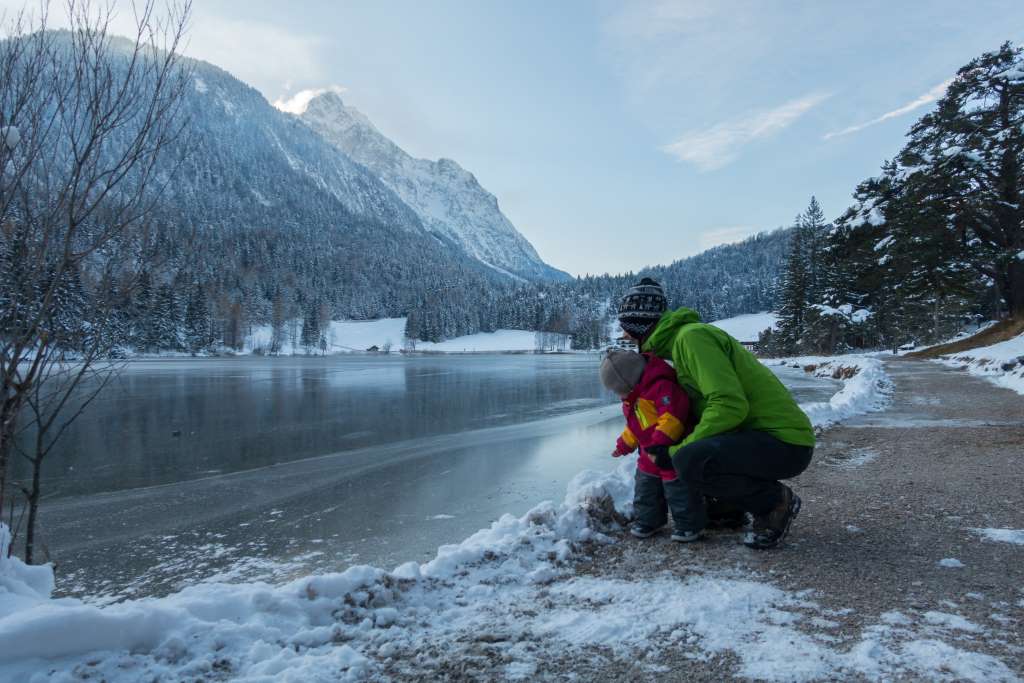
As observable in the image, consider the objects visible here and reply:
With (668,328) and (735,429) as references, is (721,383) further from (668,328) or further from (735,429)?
(668,328)

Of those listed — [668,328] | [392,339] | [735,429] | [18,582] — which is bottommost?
[18,582]

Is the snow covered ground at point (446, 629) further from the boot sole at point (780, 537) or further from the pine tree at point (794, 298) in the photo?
the pine tree at point (794, 298)

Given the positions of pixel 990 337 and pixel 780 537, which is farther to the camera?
pixel 990 337

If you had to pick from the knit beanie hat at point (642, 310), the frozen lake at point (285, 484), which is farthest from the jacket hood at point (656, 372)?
the frozen lake at point (285, 484)

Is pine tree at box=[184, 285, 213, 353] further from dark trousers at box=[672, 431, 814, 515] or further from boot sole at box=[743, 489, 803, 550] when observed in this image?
boot sole at box=[743, 489, 803, 550]

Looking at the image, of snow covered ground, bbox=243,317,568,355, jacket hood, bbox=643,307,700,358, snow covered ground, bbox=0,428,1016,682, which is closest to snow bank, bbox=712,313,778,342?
snow covered ground, bbox=243,317,568,355

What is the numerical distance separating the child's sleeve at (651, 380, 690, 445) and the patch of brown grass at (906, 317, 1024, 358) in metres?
22.0

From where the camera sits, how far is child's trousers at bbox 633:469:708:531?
344 centimetres

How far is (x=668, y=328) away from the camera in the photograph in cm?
340

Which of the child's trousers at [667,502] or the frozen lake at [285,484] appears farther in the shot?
the frozen lake at [285,484]

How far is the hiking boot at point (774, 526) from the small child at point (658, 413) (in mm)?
311

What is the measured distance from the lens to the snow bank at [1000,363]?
13.6 metres

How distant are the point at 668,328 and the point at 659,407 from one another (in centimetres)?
49

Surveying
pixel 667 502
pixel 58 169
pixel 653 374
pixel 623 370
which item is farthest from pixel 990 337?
pixel 58 169
